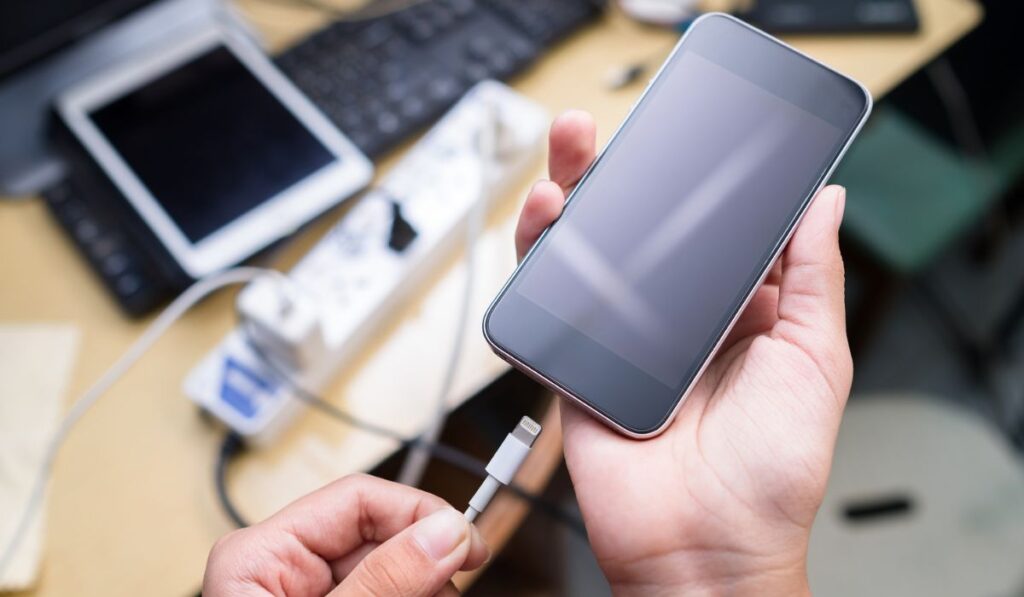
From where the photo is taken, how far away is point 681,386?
20.2 inches

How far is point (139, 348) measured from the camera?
0.65 meters

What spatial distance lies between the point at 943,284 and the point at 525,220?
1126mm

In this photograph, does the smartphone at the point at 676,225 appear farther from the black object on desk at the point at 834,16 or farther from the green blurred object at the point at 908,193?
the green blurred object at the point at 908,193

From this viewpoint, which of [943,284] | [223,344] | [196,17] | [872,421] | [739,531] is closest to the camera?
[739,531]

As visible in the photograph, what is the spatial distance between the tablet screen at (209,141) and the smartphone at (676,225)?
0.26 metres

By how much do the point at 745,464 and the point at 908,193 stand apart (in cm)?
72

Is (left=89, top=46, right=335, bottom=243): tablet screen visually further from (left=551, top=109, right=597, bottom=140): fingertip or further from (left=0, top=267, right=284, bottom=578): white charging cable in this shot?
(left=551, top=109, right=597, bottom=140): fingertip

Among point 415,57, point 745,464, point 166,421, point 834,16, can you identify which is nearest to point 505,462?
point 745,464

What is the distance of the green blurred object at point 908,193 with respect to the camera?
1045mm

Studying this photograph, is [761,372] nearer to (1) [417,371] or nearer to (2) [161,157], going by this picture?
(1) [417,371]

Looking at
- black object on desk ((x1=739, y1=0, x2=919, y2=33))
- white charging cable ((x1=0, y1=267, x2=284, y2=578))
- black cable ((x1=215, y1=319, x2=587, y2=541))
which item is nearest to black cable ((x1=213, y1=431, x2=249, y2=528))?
black cable ((x1=215, y1=319, x2=587, y2=541))

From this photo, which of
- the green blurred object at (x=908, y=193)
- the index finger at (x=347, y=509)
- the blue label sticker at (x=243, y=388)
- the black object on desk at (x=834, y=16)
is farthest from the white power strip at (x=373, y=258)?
the green blurred object at (x=908, y=193)

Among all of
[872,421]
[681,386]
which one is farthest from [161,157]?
[872,421]

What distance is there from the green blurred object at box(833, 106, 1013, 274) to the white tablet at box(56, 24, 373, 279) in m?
0.67
